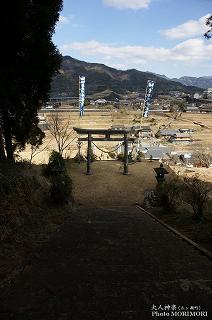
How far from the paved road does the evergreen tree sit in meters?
5.28

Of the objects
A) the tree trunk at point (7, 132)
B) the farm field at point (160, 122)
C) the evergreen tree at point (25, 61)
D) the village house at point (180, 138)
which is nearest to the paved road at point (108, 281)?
the evergreen tree at point (25, 61)

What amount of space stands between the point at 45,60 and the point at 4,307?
864 cm

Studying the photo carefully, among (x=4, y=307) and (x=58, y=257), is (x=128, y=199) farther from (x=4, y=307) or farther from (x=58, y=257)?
(x=4, y=307)

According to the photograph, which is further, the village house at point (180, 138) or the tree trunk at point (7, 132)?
the village house at point (180, 138)

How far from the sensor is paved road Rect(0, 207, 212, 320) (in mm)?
3502

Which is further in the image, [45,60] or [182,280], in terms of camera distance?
[45,60]

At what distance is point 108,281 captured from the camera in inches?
169

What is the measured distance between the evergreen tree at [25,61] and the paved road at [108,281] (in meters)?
5.28

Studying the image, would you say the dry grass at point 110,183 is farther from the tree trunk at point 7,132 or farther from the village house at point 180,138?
the village house at point 180,138

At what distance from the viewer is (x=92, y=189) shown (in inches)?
770

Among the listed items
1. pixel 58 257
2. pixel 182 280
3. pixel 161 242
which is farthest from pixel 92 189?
pixel 182 280

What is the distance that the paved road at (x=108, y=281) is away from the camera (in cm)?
350

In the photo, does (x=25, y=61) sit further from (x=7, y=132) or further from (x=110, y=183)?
(x=110, y=183)

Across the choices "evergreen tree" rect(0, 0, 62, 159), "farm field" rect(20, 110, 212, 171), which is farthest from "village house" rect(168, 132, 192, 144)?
"evergreen tree" rect(0, 0, 62, 159)
